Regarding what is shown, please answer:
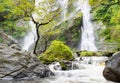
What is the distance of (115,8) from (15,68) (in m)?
22.8

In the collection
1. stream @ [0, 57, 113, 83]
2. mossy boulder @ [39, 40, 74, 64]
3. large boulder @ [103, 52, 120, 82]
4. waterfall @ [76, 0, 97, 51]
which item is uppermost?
waterfall @ [76, 0, 97, 51]

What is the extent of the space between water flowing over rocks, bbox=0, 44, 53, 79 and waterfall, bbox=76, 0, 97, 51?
18.7 meters

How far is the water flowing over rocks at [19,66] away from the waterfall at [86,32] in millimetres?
18680

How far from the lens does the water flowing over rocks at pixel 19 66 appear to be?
1221cm

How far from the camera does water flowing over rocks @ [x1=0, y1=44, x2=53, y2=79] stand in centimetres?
1221

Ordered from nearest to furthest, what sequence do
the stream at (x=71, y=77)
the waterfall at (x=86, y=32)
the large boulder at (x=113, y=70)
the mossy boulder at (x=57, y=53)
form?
the large boulder at (x=113, y=70) < the stream at (x=71, y=77) < the mossy boulder at (x=57, y=53) < the waterfall at (x=86, y=32)

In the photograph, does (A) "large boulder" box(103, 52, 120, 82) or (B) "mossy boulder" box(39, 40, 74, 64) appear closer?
(A) "large boulder" box(103, 52, 120, 82)

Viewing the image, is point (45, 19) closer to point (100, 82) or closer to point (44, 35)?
point (44, 35)

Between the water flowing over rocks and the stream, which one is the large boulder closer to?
the stream

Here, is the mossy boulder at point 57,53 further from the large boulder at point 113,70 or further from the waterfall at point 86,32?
the waterfall at point 86,32

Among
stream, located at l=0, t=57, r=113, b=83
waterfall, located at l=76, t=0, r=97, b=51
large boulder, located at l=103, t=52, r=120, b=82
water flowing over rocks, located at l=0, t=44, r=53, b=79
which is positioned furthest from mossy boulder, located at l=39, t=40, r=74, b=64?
waterfall, located at l=76, t=0, r=97, b=51

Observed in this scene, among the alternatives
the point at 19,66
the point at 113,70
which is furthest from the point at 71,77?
the point at 113,70

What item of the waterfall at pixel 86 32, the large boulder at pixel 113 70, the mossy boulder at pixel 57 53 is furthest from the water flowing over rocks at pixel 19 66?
the waterfall at pixel 86 32

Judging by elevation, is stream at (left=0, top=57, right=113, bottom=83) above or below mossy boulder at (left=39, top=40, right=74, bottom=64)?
below
